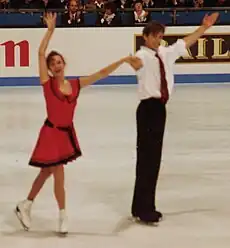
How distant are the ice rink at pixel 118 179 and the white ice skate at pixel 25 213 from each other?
0.06 metres

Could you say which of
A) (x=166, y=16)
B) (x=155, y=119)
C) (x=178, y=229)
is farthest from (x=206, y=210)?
(x=166, y=16)

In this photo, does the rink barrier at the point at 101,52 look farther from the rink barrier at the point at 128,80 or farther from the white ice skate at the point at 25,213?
the white ice skate at the point at 25,213

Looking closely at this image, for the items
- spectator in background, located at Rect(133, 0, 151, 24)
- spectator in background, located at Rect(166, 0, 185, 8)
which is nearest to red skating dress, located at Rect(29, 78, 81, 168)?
spectator in background, located at Rect(133, 0, 151, 24)

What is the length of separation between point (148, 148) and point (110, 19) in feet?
27.5

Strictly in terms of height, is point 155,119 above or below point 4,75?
above

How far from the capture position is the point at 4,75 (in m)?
12.8

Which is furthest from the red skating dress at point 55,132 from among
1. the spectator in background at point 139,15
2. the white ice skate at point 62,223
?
the spectator in background at point 139,15

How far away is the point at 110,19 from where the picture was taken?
42.7 ft

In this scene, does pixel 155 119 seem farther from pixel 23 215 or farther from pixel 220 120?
pixel 220 120

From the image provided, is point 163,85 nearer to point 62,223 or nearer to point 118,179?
point 62,223

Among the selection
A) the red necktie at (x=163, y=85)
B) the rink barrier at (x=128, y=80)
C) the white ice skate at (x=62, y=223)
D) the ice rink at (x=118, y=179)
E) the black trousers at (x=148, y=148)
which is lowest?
the rink barrier at (x=128, y=80)

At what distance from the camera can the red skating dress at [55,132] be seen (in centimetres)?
462

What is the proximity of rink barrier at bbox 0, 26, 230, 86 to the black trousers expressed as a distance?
8.04m

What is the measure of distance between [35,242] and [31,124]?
4464 millimetres
